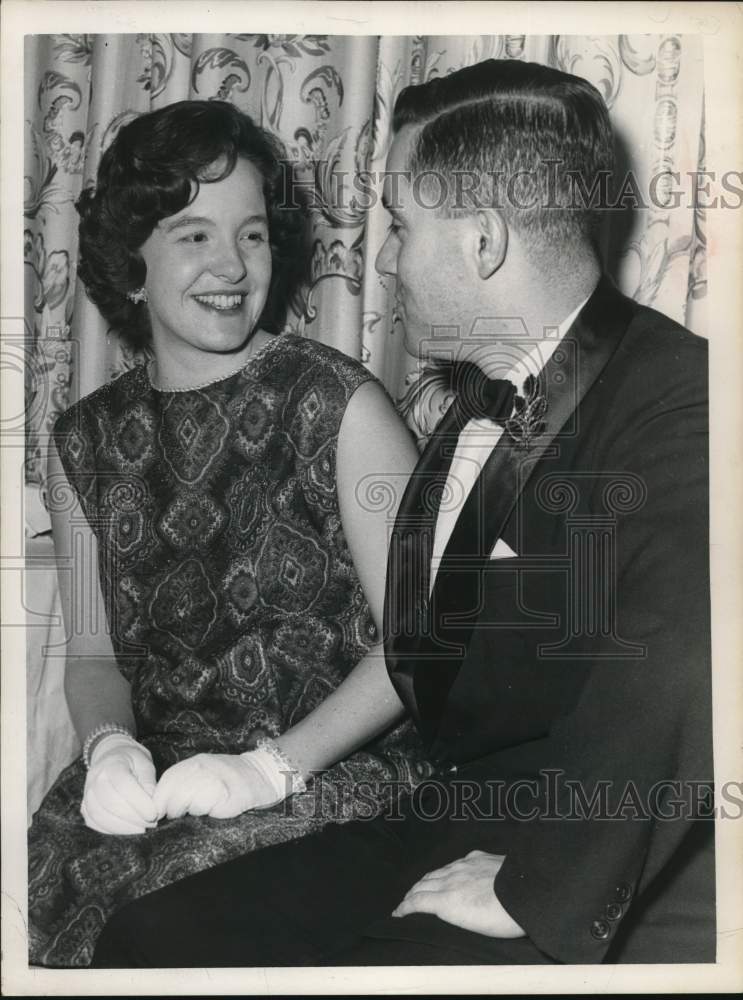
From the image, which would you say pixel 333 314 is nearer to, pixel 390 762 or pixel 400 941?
pixel 390 762

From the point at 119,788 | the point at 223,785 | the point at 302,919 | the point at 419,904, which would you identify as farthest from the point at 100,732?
the point at 419,904

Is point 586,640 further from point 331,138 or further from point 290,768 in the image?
point 331,138

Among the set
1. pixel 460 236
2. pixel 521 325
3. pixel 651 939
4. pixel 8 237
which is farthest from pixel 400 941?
pixel 8 237

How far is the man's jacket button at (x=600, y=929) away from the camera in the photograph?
4.99 ft

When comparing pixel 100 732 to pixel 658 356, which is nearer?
pixel 658 356

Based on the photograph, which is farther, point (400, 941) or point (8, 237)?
point (8, 237)

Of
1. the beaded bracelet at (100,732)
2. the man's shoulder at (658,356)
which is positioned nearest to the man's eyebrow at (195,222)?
the man's shoulder at (658,356)

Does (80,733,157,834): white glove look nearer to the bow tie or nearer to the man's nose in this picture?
the bow tie

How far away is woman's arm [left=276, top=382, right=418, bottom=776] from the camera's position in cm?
164

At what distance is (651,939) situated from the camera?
5.32 ft

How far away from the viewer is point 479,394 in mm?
1659

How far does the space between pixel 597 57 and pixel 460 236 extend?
362 mm

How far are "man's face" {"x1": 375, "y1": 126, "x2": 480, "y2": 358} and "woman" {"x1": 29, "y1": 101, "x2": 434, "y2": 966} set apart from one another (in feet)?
0.39

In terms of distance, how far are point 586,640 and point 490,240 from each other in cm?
59
